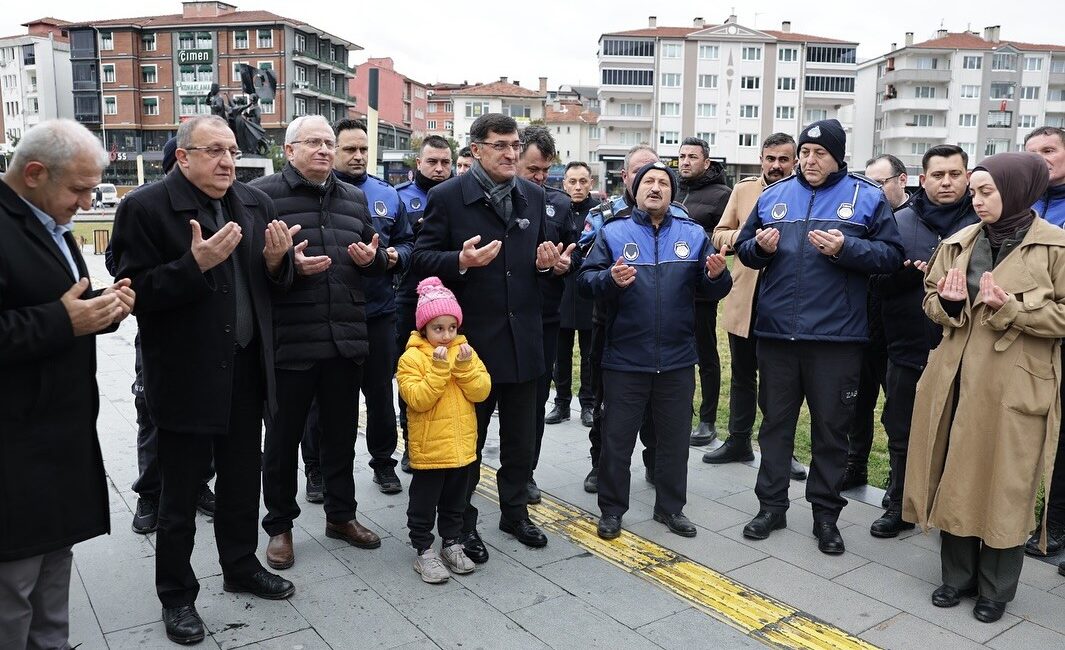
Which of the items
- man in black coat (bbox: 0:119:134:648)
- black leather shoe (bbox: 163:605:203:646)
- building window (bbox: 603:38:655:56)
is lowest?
black leather shoe (bbox: 163:605:203:646)

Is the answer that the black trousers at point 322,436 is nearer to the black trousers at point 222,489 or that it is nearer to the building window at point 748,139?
the black trousers at point 222,489

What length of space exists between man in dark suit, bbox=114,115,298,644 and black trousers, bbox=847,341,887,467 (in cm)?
404

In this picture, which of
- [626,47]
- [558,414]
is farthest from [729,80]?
[558,414]

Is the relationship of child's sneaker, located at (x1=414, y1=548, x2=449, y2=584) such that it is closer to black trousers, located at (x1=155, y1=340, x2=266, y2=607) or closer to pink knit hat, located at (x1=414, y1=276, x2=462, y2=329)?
black trousers, located at (x1=155, y1=340, x2=266, y2=607)

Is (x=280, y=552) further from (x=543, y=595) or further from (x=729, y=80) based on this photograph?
(x=729, y=80)

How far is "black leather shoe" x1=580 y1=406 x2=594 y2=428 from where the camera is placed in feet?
25.0

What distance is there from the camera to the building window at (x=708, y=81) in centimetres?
7500

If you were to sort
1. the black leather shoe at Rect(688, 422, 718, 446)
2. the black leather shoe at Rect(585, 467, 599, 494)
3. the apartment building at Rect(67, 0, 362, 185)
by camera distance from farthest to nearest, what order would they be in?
the apartment building at Rect(67, 0, 362, 185) < the black leather shoe at Rect(688, 422, 718, 446) < the black leather shoe at Rect(585, 467, 599, 494)

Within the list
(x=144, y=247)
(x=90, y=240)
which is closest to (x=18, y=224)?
(x=144, y=247)

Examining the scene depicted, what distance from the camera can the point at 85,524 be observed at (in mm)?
3008

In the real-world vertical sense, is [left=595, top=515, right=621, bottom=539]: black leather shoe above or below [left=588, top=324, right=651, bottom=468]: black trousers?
below

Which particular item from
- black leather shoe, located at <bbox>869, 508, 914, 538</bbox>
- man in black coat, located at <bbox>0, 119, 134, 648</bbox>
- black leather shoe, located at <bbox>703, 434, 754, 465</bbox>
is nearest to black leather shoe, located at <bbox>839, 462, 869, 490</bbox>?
black leather shoe, located at <bbox>869, 508, 914, 538</bbox>

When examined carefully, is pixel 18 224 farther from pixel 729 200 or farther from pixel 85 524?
pixel 729 200

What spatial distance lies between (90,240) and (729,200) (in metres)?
27.7
